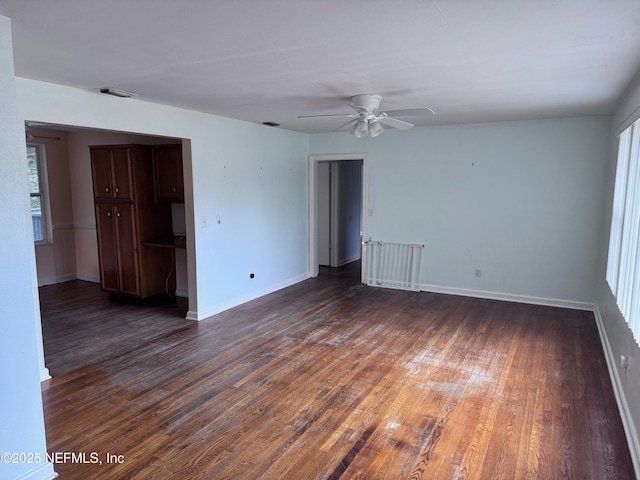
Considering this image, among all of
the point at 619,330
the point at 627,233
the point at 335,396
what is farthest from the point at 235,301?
the point at 627,233

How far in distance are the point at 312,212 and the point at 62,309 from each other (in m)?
3.78

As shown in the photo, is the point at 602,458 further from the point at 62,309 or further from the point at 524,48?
the point at 62,309

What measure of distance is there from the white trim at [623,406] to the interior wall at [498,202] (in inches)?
51.3

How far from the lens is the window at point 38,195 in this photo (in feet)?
21.0

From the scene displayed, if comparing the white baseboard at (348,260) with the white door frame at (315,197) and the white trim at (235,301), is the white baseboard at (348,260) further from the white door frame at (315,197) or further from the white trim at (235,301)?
the white trim at (235,301)

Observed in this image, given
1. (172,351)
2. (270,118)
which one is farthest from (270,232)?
(172,351)

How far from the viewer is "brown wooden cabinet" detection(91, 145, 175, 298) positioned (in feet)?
17.1

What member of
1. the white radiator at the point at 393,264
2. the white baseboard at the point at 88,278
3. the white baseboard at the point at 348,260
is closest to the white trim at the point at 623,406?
the white radiator at the point at 393,264

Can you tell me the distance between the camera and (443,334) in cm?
438

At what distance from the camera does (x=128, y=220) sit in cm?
531

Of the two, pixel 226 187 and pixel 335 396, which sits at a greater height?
pixel 226 187

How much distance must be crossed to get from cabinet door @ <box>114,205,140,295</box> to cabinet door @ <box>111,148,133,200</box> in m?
0.16

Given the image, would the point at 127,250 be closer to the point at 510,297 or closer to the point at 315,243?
the point at 315,243

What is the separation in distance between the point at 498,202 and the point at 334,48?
392 centimetres
